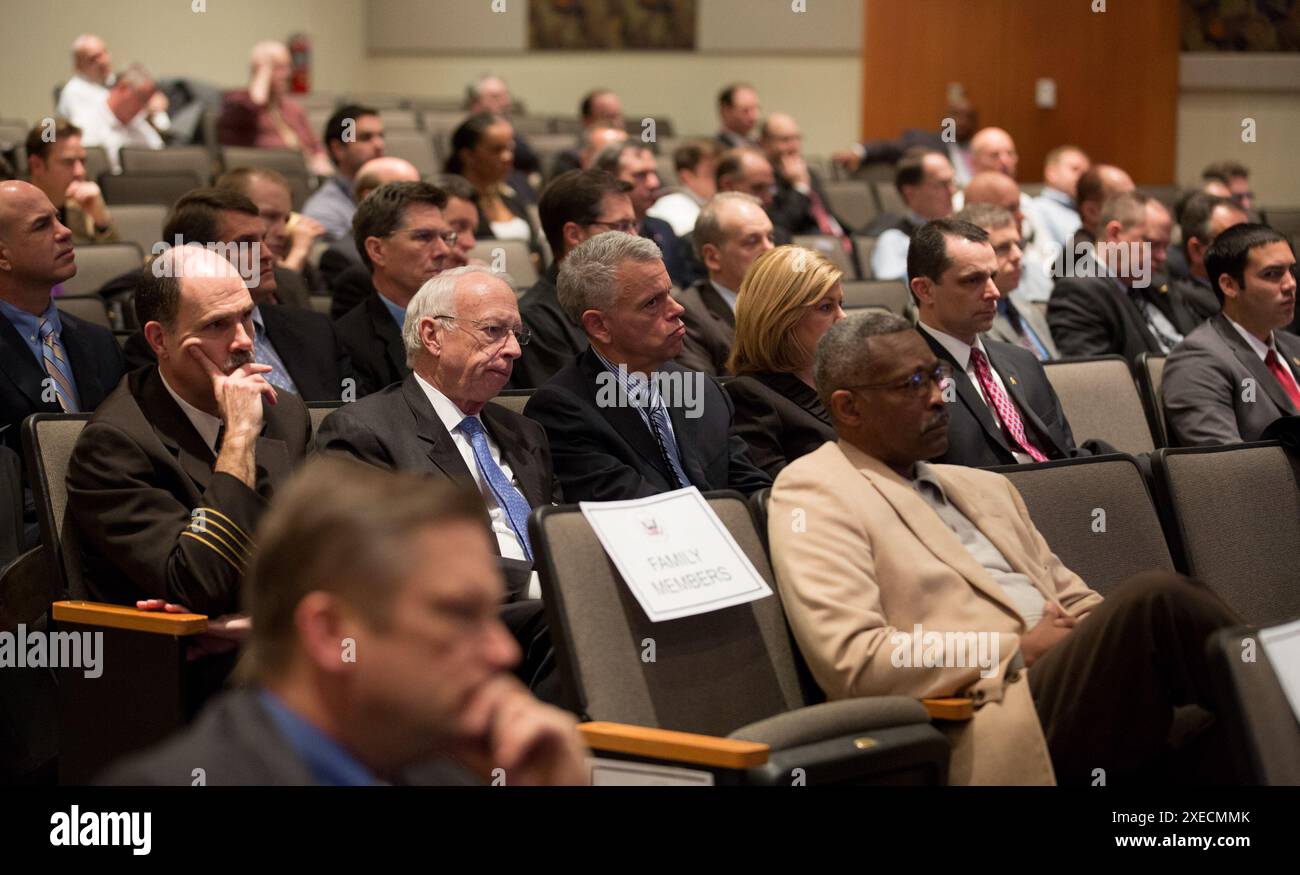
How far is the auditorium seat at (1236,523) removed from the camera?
3266 mm

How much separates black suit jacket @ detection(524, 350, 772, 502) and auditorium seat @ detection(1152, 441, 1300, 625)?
2.93 ft

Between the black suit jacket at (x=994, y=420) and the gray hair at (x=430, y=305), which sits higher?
the gray hair at (x=430, y=305)

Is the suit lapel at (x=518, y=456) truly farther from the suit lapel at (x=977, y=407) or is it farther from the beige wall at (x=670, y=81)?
the beige wall at (x=670, y=81)

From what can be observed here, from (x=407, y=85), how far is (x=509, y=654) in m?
13.2

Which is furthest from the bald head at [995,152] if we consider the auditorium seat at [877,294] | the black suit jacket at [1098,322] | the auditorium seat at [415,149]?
the auditorium seat at [415,149]

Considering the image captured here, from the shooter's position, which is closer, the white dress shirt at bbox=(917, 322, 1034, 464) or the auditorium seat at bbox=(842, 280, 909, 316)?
the white dress shirt at bbox=(917, 322, 1034, 464)

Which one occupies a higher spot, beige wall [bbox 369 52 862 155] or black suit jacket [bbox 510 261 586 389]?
beige wall [bbox 369 52 862 155]

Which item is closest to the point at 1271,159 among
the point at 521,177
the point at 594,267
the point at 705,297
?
the point at 521,177

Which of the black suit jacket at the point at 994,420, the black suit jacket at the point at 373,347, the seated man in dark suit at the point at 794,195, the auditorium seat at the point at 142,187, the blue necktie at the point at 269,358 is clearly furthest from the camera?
the seated man in dark suit at the point at 794,195

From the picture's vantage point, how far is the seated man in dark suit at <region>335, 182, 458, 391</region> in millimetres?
4285

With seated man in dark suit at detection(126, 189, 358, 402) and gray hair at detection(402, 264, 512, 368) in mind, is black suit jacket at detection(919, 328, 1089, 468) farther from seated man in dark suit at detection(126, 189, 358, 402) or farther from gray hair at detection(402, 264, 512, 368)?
seated man in dark suit at detection(126, 189, 358, 402)

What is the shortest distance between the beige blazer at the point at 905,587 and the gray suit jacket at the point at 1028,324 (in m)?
2.35

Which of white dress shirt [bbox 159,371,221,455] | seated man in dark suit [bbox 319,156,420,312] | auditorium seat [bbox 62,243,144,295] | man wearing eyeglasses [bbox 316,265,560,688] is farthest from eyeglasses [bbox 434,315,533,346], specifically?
auditorium seat [bbox 62,243,144,295]

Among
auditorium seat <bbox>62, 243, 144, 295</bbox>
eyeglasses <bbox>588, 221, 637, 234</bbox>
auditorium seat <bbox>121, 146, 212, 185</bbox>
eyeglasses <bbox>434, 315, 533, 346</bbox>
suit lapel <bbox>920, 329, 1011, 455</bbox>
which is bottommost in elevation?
suit lapel <bbox>920, 329, 1011, 455</bbox>
